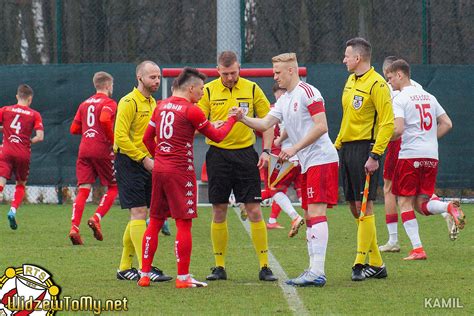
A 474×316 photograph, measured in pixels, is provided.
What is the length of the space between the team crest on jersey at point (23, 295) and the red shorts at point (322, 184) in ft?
7.66

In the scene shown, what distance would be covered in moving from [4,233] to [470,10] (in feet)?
32.8

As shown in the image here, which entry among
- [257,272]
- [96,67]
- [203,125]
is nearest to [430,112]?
[257,272]

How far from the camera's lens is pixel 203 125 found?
28.3ft

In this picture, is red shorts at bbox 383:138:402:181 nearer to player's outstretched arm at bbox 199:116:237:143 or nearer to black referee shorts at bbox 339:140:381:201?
black referee shorts at bbox 339:140:381:201

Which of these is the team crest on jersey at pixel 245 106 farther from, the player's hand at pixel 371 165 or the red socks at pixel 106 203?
the red socks at pixel 106 203

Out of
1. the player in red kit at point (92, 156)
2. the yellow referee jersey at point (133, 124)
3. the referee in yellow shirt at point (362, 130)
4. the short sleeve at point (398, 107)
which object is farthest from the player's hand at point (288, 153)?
the player in red kit at point (92, 156)

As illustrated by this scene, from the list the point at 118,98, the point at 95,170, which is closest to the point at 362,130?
the point at 95,170

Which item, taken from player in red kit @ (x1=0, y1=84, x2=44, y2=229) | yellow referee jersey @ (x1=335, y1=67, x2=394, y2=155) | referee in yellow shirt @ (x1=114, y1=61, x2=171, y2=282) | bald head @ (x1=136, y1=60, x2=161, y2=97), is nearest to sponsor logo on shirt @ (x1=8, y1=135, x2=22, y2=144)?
player in red kit @ (x1=0, y1=84, x2=44, y2=229)

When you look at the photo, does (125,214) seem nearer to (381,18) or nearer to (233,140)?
(381,18)

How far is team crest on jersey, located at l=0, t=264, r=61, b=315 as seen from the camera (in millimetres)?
7141

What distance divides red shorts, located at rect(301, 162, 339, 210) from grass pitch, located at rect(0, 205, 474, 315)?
2.35ft

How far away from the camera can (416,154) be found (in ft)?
36.3

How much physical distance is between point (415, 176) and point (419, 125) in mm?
524

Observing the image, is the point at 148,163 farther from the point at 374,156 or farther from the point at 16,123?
the point at 16,123
